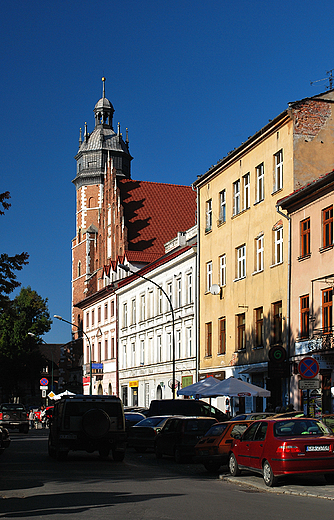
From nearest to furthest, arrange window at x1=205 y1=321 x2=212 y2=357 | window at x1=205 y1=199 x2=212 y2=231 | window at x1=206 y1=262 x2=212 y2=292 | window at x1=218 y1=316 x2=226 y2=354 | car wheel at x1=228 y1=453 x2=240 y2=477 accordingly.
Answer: car wheel at x1=228 y1=453 x2=240 y2=477
window at x1=218 y1=316 x2=226 y2=354
window at x1=205 y1=321 x2=212 y2=357
window at x1=206 y1=262 x2=212 y2=292
window at x1=205 y1=199 x2=212 y2=231

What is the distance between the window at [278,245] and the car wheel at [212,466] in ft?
48.0

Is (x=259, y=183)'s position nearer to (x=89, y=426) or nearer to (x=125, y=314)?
(x=89, y=426)

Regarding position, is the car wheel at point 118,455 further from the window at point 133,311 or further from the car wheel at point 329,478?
the window at point 133,311

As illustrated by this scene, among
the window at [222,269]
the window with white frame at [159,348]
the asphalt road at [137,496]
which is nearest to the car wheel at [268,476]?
the asphalt road at [137,496]

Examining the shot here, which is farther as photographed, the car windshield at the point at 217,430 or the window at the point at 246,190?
the window at the point at 246,190

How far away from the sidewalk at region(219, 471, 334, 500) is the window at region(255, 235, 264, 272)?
1848cm

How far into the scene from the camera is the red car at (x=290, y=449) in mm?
14086

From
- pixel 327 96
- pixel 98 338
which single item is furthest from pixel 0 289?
pixel 98 338

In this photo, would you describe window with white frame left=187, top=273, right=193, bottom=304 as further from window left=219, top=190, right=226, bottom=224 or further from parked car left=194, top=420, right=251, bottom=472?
parked car left=194, top=420, right=251, bottom=472

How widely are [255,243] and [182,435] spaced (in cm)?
1558

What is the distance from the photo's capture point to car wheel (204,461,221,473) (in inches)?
746

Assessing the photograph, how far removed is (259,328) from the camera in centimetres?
3472

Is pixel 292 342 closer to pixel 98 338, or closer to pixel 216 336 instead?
pixel 216 336

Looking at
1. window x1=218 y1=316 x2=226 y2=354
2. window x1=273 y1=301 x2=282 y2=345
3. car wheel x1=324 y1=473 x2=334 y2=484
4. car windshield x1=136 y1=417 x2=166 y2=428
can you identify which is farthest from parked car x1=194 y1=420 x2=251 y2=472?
window x1=218 y1=316 x2=226 y2=354
